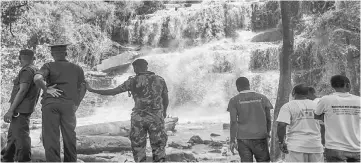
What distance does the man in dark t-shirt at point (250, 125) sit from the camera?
14.7 feet

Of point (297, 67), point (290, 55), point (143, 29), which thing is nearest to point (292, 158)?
point (290, 55)

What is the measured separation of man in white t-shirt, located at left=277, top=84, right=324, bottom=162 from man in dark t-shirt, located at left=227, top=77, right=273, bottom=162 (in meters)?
0.35

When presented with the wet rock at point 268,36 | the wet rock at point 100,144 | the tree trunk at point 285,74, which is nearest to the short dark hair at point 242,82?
the tree trunk at point 285,74

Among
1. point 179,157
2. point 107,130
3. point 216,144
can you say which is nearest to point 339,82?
point 179,157

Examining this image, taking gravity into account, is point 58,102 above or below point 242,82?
below

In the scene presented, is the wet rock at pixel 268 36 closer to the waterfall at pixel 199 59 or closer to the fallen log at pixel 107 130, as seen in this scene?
the waterfall at pixel 199 59

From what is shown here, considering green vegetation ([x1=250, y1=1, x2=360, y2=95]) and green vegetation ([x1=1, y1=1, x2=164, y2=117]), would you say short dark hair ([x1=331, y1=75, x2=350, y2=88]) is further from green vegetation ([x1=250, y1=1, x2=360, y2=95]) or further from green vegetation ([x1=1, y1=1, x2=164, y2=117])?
green vegetation ([x1=1, y1=1, x2=164, y2=117])

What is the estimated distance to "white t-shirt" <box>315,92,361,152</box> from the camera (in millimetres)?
3881

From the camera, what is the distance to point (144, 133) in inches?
191

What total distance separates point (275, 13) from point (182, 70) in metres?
7.04

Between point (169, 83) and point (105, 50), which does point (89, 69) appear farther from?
point (169, 83)

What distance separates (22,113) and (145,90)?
1593mm

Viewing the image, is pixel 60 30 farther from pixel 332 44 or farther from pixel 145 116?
pixel 145 116

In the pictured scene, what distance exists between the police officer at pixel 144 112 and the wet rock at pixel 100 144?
3250mm
